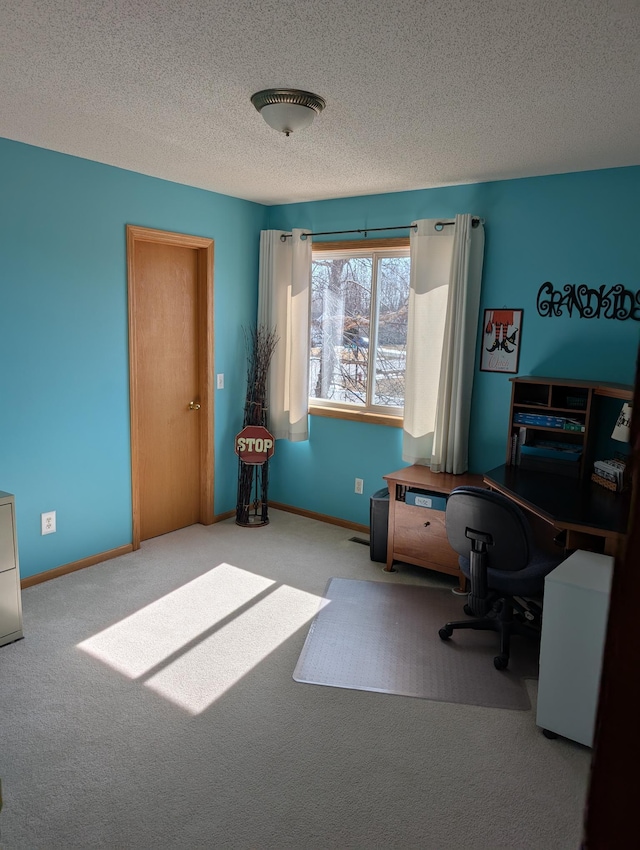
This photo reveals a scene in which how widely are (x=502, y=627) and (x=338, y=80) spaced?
255 centimetres

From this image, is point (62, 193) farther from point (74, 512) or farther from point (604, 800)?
point (604, 800)

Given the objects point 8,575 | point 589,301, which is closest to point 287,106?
point 589,301

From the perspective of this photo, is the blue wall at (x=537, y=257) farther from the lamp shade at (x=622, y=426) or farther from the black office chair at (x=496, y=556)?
the black office chair at (x=496, y=556)

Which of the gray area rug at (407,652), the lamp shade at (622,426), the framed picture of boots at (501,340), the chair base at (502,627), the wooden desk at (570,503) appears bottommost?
the gray area rug at (407,652)

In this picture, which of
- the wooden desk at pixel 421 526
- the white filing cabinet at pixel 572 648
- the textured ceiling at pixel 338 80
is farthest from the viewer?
the wooden desk at pixel 421 526

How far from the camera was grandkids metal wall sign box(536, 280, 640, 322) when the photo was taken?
341cm

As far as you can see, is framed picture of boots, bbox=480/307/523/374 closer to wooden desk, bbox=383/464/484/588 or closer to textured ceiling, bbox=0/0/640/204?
wooden desk, bbox=383/464/484/588

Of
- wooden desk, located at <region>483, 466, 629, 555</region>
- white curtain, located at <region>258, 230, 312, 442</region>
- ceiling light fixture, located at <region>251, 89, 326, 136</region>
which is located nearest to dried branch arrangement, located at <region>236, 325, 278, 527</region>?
white curtain, located at <region>258, 230, 312, 442</region>

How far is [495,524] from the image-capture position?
9.09ft

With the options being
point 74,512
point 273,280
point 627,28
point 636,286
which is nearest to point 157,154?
point 273,280

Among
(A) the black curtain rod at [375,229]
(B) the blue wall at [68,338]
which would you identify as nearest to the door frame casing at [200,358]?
(B) the blue wall at [68,338]

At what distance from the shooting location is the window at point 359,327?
4.46m

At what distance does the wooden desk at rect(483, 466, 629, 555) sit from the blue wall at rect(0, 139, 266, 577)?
2448 mm

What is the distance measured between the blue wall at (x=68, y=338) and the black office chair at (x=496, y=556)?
2294 mm
